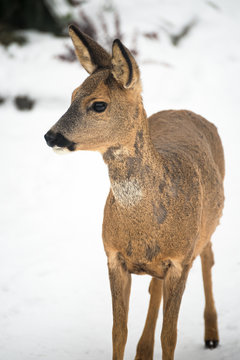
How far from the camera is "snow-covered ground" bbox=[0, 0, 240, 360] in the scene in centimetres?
443

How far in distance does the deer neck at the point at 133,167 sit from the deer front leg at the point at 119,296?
47cm

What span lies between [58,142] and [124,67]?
1.86 feet

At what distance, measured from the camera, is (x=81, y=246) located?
20.0ft

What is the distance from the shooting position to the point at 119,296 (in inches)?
128

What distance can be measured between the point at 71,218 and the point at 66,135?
4.22m

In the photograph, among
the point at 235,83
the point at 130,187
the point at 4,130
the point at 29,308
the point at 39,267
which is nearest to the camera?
the point at 130,187

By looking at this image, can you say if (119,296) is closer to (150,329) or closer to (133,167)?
(150,329)

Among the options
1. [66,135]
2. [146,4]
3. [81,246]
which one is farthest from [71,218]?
[146,4]

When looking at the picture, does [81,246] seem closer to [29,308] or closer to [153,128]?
[29,308]

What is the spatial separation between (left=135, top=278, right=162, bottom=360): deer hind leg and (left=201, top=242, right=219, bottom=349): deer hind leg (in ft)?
1.70

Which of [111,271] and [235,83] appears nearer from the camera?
[111,271]

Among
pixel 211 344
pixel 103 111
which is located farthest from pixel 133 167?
pixel 211 344

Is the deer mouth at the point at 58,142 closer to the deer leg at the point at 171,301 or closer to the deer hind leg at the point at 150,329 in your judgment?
the deer leg at the point at 171,301

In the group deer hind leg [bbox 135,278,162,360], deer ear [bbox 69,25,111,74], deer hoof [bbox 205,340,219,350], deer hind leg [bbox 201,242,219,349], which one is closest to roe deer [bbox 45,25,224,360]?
deer ear [bbox 69,25,111,74]
